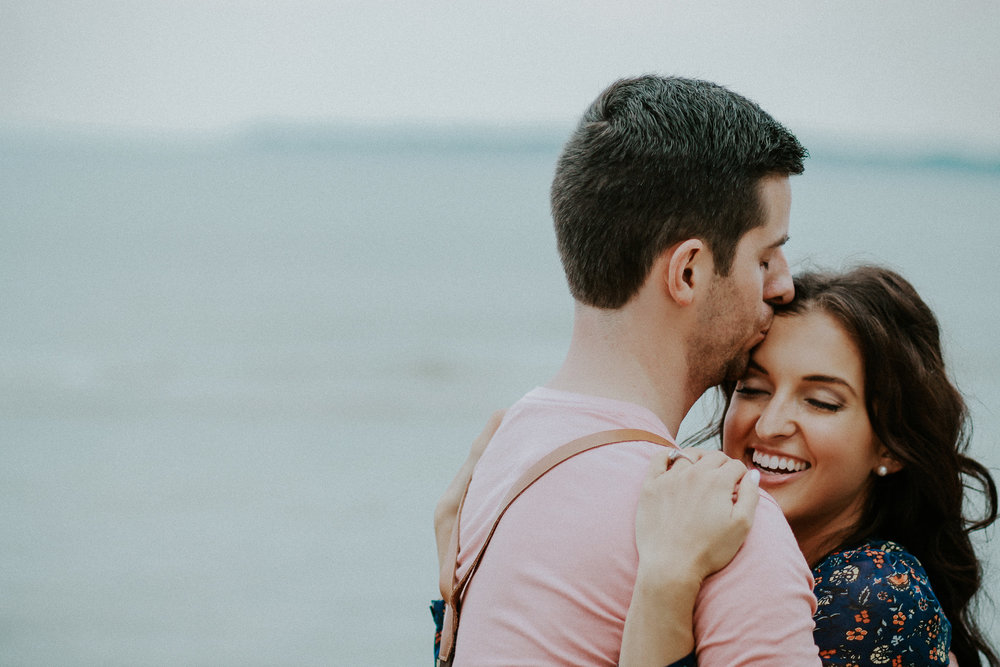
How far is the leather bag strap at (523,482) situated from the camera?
181 cm

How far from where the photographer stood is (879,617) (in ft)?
7.48

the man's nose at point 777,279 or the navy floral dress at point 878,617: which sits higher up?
the man's nose at point 777,279

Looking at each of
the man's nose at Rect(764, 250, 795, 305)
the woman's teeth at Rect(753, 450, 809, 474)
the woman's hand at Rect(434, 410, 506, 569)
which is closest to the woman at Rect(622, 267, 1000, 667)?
the woman's teeth at Rect(753, 450, 809, 474)

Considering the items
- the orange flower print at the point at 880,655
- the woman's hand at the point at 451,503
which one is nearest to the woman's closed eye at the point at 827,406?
the orange flower print at the point at 880,655

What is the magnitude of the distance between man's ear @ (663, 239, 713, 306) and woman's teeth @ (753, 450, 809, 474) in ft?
2.71

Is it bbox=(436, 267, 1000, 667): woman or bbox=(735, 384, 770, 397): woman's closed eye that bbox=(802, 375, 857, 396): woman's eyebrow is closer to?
bbox=(436, 267, 1000, 667): woman

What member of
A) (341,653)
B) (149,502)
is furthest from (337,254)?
(341,653)

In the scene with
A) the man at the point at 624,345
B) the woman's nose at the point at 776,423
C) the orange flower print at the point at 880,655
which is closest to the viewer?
the man at the point at 624,345

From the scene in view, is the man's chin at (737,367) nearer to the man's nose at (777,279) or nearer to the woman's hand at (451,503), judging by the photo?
the man's nose at (777,279)

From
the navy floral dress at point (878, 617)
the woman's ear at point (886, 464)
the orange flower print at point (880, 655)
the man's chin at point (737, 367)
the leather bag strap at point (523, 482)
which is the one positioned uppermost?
the man's chin at point (737, 367)

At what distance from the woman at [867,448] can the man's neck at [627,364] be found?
24.0 inches

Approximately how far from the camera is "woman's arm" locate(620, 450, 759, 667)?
63.8 inches

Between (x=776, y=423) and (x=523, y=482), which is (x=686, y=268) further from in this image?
(x=776, y=423)

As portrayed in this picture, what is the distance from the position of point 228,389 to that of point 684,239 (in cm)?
1578
